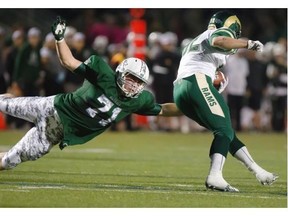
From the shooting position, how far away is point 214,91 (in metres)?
8.16

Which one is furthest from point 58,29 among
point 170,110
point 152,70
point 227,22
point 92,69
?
point 152,70

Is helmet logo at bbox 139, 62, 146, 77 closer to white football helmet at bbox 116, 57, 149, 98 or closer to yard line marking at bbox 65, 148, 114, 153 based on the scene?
white football helmet at bbox 116, 57, 149, 98

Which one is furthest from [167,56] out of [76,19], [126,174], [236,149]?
[236,149]

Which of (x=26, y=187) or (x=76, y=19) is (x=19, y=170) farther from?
(x=76, y=19)

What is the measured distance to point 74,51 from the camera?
16.6 m

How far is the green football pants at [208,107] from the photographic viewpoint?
8.00m

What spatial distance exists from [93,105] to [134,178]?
1.53m

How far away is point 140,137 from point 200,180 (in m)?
7.47

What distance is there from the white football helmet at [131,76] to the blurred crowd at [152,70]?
8028 millimetres

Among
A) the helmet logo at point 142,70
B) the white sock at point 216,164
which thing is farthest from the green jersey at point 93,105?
the white sock at point 216,164

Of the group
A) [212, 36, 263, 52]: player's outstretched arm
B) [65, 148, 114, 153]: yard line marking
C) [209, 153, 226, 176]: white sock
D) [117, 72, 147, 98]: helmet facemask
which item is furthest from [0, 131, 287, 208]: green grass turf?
[212, 36, 263, 52]: player's outstretched arm

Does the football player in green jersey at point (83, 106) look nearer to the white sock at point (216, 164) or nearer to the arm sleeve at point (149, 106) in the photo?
the arm sleeve at point (149, 106)

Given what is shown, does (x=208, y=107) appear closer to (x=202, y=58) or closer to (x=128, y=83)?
(x=202, y=58)

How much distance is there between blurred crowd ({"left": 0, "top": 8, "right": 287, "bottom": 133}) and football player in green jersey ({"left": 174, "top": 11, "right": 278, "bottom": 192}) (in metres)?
7.73
